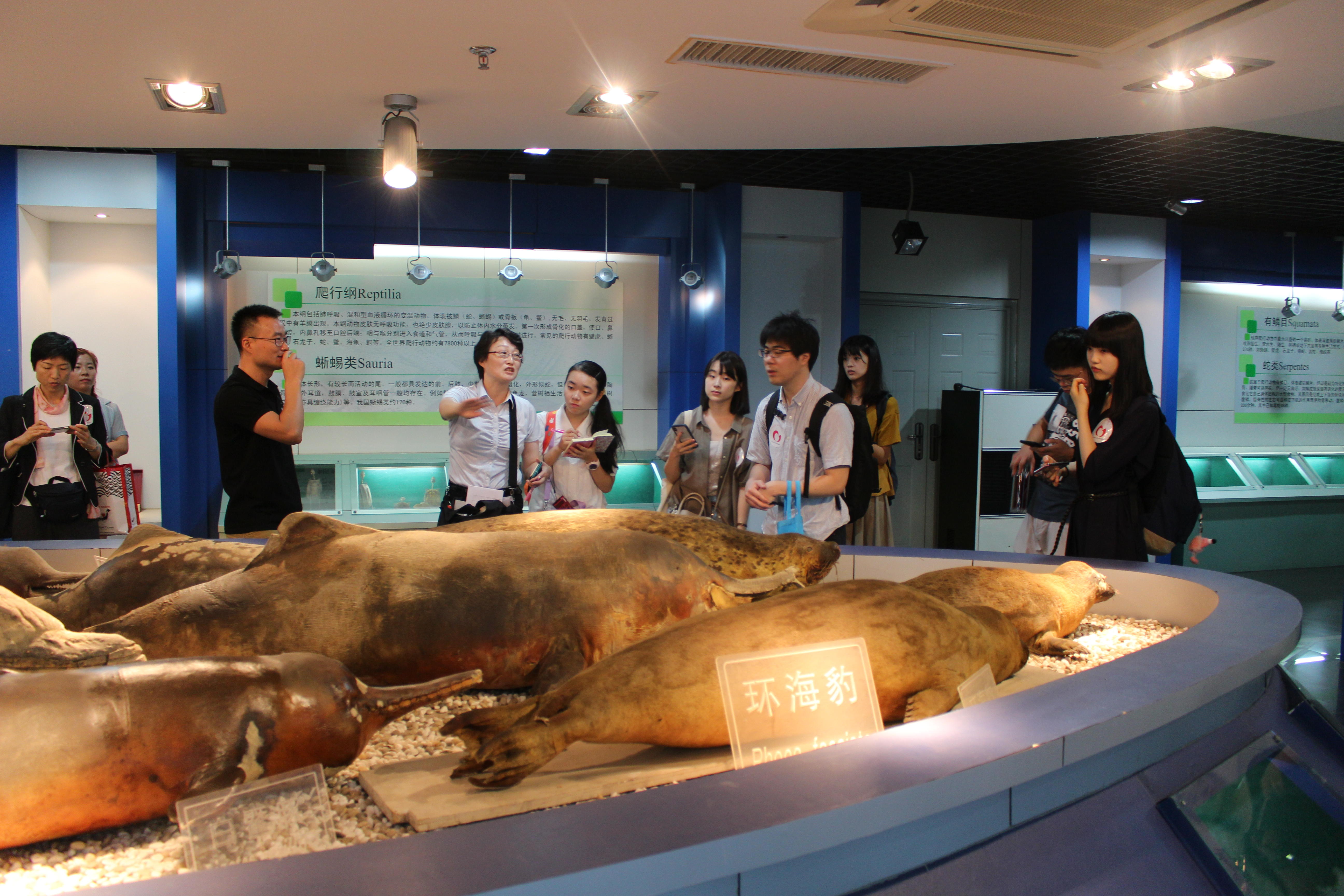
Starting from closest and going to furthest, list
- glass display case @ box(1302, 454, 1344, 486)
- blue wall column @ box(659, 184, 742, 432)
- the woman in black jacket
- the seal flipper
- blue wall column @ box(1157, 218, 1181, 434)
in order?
the seal flipper < the woman in black jacket < blue wall column @ box(659, 184, 742, 432) < blue wall column @ box(1157, 218, 1181, 434) < glass display case @ box(1302, 454, 1344, 486)

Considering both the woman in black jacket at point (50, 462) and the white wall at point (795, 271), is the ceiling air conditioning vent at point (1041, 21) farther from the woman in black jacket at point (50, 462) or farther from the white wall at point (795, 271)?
the white wall at point (795, 271)

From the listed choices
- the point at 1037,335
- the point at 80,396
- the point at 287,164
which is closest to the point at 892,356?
the point at 1037,335

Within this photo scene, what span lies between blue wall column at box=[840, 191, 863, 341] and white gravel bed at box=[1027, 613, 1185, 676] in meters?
4.77

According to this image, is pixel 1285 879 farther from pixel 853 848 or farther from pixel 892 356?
pixel 892 356

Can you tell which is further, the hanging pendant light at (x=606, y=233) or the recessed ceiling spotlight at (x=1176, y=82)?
the hanging pendant light at (x=606, y=233)

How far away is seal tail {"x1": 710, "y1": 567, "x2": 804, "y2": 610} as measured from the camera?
1.40 metres

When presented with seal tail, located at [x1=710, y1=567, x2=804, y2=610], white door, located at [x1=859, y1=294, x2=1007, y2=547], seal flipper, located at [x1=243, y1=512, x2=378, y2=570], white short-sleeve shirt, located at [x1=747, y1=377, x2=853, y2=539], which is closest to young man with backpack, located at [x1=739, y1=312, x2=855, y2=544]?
white short-sleeve shirt, located at [x1=747, y1=377, x2=853, y2=539]

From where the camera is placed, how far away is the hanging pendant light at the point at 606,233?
6094mm

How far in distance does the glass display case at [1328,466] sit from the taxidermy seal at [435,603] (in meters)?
9.21

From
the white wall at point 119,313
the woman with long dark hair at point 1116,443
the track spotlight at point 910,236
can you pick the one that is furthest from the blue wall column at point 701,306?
the woman with long dark hair at point 1116,443

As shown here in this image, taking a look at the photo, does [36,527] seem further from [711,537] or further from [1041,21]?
[1041,21]

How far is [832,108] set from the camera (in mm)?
3572

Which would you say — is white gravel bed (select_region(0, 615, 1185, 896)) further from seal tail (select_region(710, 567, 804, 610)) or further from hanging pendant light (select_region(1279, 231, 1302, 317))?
hanging pendant light (select_region(1279, 231, 1302, 317))

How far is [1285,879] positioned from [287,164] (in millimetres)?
5984
